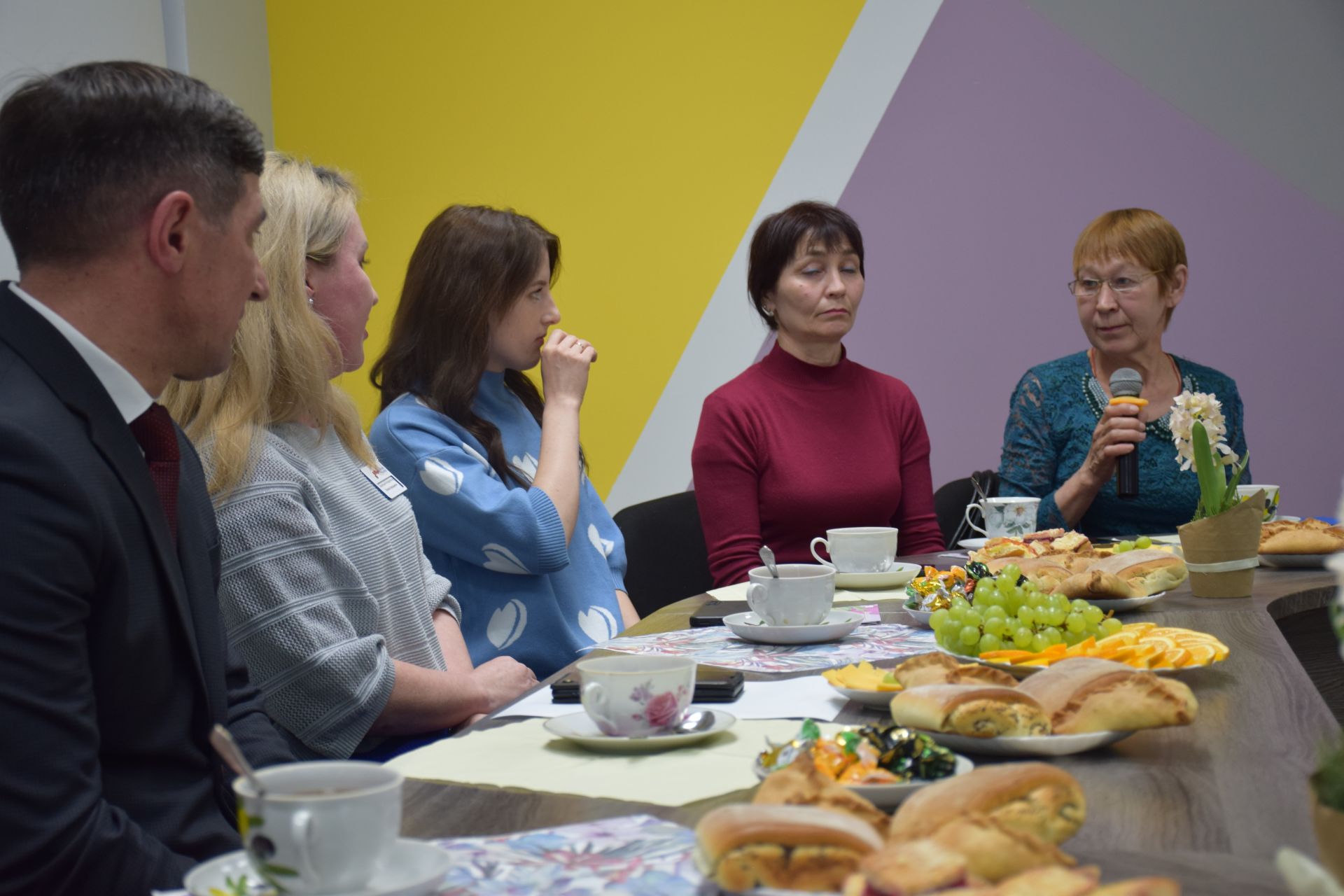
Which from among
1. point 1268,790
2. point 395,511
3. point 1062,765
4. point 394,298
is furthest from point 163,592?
point 394,298

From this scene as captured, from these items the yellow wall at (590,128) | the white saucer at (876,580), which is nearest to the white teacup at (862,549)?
the white saucer at (876,580)

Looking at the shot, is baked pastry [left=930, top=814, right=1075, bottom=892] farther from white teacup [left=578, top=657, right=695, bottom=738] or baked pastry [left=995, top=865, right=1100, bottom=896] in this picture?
white teacup [left=578, top=657, right=695, bottom=738]

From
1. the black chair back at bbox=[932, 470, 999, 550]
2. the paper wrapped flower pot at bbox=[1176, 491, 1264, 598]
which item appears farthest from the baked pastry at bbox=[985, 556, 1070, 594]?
the black chair back at bbox=[932, 470, 999, 550]

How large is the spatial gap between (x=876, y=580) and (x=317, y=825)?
131 cm

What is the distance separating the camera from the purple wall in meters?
3.61

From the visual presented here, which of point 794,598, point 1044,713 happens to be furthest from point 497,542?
point 1044,713

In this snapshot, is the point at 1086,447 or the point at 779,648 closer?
the point at 779,648

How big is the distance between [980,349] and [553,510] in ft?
7.08

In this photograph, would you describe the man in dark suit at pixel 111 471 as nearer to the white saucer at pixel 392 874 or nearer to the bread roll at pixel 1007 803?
the white saucer at pixel 392 874

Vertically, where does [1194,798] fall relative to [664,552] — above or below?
above

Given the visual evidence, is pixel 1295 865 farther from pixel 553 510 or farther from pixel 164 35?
pixel 164 35

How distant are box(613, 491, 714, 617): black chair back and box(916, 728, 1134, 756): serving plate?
1.71m

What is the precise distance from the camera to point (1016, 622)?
114cm

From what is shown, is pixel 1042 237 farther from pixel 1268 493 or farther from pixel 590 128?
pixel 1268 493
